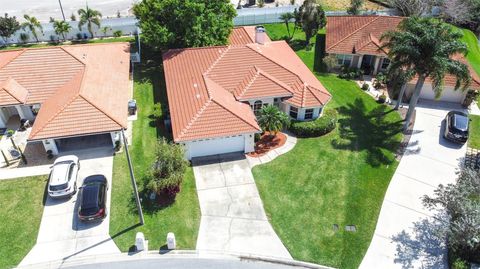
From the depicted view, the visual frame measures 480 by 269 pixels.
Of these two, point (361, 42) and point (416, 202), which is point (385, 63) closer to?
point (361, 42)

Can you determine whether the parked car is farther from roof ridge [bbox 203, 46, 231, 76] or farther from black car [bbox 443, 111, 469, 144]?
black car [bbox 443, 111, 469, 144]

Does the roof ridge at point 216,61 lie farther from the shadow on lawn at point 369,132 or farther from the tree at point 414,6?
the tree at point 414,6


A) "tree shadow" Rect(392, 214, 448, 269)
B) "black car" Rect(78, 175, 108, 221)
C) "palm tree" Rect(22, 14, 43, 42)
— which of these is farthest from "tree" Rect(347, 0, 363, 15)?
"black car" Rect(78, 175, 108, 221)

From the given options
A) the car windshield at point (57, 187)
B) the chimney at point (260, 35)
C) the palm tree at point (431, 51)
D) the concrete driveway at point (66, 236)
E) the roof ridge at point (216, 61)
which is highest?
the palm tree at point (431, 51)

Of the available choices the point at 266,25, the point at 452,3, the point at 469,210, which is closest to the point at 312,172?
the point at 469,210

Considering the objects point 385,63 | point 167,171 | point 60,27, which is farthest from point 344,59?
point 60,27

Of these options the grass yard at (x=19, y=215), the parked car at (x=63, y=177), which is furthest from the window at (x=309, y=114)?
the grass yard at (x=19, y=215)
